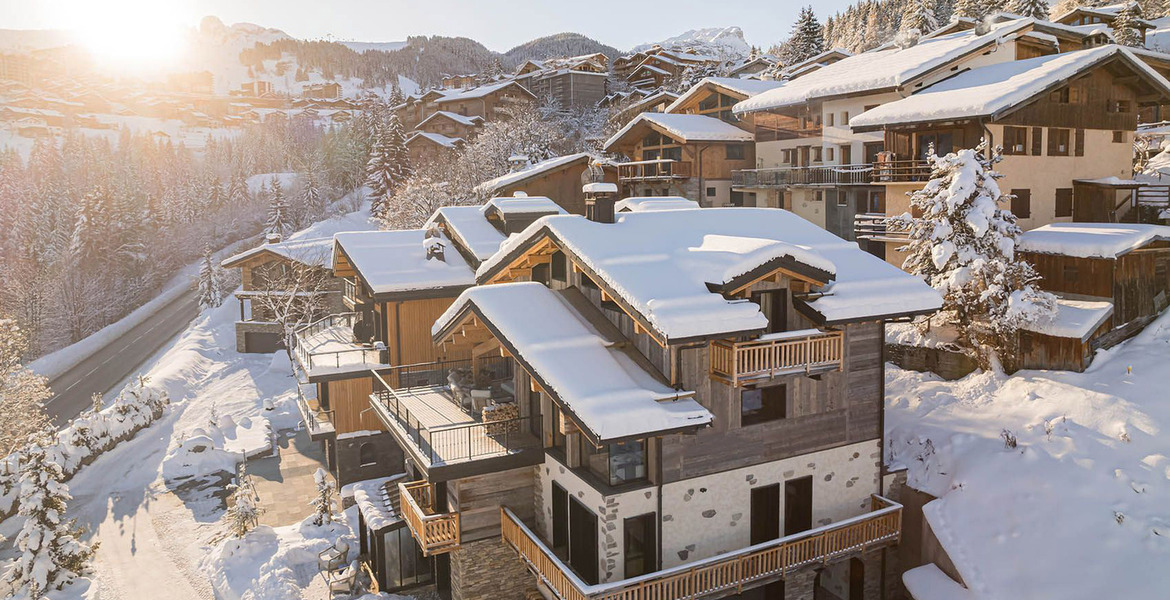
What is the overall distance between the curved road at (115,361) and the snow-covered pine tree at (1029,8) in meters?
71.5

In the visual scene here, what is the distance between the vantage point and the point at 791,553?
56.4ft

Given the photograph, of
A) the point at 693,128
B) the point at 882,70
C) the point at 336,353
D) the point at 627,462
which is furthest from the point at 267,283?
the point at 627,462

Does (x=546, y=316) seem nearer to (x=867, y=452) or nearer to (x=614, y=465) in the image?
(x=614, y=465)

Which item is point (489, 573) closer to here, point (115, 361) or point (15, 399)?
point (15, 399)

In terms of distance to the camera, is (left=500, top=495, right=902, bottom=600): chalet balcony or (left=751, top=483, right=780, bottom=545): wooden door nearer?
(left=500, top=495, right=902, bottom=600): chalet balcony

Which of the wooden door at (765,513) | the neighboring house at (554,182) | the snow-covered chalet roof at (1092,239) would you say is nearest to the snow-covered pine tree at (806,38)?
the neighboring house at (554,182)

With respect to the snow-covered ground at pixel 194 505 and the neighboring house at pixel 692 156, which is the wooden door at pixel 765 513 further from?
the neighboring house at pixel 692 156

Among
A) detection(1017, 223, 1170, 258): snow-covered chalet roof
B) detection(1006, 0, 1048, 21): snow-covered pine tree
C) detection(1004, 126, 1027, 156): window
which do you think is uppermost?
detection(1006, 0, 1048, 21): snow-covered pine tree

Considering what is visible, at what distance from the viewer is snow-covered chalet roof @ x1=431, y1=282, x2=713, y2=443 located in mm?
14781

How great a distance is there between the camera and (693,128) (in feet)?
148

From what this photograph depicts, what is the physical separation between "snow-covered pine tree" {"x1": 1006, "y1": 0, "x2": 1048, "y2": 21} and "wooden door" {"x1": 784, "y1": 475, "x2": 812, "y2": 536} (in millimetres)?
54227

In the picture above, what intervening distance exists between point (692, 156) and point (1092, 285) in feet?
80.8

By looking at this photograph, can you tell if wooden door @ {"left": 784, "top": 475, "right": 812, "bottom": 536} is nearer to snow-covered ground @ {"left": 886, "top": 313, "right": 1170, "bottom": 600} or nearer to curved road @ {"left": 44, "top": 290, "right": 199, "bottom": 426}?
snow-covered ground @ {"left": 886, "top": 313, "right": 1170, "bottom": 600}

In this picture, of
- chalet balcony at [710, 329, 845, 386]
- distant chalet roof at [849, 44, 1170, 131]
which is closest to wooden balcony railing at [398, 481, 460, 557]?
chalet balcony at [710, 329, 845, 386]
